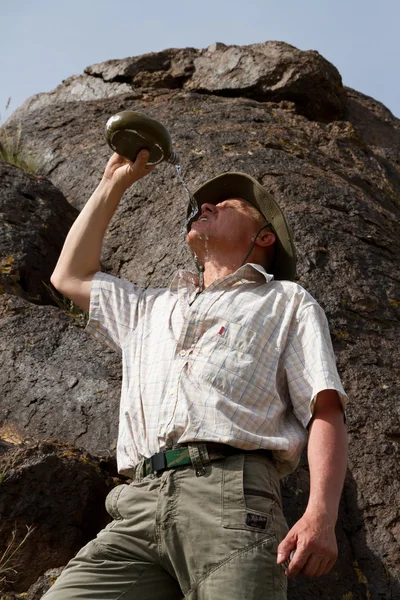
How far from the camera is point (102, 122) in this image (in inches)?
313

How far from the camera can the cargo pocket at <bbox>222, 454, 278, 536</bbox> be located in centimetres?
291

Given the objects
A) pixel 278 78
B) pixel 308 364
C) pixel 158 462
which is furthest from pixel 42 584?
pixel 278 78

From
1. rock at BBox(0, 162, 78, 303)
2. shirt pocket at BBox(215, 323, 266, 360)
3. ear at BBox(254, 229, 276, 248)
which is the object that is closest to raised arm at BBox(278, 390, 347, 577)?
shirt pocket at BBox(215, 323, 266, 360)

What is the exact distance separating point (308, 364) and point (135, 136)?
140cm

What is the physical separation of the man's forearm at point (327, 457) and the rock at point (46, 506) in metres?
1.61

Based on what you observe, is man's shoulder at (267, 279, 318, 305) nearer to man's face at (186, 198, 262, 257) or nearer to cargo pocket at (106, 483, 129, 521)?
man's face at (186, 198, 262, 257)

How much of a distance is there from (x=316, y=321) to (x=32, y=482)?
67.9 inches

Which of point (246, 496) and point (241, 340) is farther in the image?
point (241, 340)

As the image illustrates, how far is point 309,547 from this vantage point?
9.16ft

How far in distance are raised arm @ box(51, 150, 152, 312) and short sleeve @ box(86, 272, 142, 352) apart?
0.06 metres

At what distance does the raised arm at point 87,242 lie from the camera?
12.7 ft

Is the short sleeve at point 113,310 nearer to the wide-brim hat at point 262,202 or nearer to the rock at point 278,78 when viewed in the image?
the wide-brim hat at point 262,202

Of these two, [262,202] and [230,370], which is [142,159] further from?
[230,370]

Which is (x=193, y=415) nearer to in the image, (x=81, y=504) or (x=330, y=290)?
(x=81, y=504)
